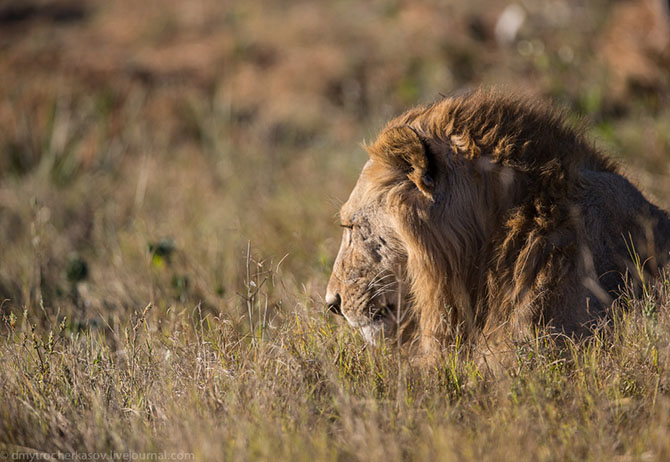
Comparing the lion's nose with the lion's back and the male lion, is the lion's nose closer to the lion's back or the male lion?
the male lion

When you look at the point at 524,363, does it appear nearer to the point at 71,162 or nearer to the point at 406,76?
the point at 71,162

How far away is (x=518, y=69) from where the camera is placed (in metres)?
10.0

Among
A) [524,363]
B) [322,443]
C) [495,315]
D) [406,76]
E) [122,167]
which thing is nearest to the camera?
[322,443]

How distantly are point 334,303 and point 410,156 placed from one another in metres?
0.80

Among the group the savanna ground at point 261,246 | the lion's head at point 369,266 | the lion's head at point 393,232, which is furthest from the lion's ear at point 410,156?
the savanna ground at point 261,246

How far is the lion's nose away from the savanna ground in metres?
0.08

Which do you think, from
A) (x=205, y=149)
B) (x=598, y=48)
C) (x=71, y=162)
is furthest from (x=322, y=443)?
(x=598, y=48)

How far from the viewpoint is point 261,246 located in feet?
18.2

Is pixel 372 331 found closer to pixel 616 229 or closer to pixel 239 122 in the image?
pixel 616 229

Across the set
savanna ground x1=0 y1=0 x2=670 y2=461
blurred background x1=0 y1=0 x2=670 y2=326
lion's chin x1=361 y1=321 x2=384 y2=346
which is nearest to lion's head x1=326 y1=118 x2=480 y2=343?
lion's chin x1=361 y1=321 x2=384 y2=346

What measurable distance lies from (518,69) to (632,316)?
807 cm

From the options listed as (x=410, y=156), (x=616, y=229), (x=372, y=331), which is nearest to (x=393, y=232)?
(x=410, y=156)

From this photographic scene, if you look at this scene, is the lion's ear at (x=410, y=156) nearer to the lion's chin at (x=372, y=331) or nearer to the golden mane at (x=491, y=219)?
the golden mane at (x=491, y=219)

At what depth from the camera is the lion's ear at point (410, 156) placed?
2.72 metres
